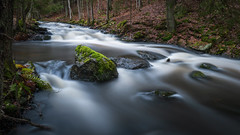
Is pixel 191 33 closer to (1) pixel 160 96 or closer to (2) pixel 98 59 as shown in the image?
(1) pixel 160 96

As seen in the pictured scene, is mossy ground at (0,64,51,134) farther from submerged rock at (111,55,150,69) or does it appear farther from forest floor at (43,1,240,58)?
forest floor at (43,1,240,58)

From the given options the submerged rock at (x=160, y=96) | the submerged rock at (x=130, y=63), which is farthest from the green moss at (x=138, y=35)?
the submerged rock at (x=160, y=96)

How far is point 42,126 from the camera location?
3146 millimetres

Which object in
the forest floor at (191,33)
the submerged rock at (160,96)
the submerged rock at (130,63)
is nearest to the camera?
the submerged rock at (160,96)

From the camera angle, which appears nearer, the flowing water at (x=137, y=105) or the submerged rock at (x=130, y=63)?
the flowing water at (x=137, y=105)

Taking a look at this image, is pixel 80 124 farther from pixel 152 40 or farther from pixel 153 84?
pixel 152 40

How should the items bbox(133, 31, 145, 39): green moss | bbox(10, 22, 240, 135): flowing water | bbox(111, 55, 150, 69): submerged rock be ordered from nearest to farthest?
bbox(10, 22, 240, 135): flowing water < bbox(111, 55, 150, 69): submerged rock < bbox(133, 31, 145, 39): green moss

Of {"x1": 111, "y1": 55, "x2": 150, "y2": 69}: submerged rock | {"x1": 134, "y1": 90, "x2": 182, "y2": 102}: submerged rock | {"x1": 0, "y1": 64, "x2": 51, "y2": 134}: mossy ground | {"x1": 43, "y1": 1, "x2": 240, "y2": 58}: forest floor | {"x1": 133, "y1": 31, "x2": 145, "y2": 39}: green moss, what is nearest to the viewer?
{"x1": 0, "y1": 64, "x2": 51, "y2": 134}: mossy ground

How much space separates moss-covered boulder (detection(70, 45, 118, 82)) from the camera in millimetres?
5207

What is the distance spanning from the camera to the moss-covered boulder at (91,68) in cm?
521

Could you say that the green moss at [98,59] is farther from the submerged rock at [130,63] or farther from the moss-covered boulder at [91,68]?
the submerged rock at [130,63]

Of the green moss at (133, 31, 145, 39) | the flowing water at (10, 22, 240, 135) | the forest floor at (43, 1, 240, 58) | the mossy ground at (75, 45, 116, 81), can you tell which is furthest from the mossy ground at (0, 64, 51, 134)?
the green moss at (133, 31, 145, 39)

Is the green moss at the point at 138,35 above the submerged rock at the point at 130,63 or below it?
above

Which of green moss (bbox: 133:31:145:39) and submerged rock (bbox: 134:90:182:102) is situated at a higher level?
green moss (bbox: 133:31:145:39)
